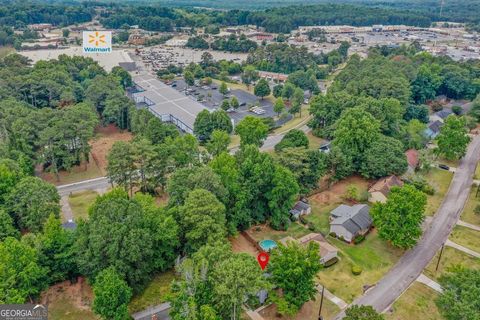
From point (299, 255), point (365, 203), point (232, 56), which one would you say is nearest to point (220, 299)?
point (299, 255)

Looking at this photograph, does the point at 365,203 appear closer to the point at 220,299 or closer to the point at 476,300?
the point at 476,300

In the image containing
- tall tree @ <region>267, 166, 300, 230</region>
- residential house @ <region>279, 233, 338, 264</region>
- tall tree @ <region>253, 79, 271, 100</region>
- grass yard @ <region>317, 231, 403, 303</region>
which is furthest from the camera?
tall tree @ <region>253, 79, 271, 100</region>

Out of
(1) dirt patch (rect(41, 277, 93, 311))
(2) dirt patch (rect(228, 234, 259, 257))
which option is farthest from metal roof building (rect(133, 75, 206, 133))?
(1) dirt patch (rect(41, 277, 93, 311))

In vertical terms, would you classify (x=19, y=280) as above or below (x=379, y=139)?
below

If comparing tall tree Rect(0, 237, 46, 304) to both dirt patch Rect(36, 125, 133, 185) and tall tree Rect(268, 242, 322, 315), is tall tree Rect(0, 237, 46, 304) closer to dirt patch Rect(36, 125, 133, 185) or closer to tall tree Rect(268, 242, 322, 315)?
tall tree Rect(268, 242, 322, 315)

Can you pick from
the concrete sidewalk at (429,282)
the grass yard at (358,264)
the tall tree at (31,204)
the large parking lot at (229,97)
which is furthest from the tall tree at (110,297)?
the large parking lot at (229,97)

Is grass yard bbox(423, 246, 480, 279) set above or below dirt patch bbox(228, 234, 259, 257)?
above
